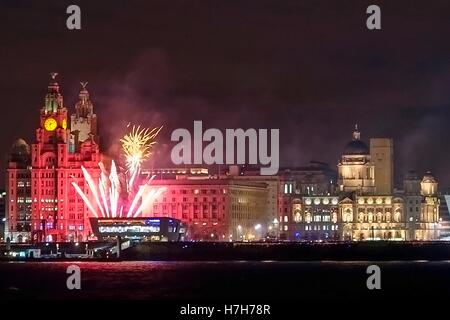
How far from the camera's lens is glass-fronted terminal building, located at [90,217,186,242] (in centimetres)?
19225

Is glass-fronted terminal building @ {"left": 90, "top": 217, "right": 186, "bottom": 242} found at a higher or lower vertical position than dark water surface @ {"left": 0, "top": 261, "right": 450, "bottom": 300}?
higher

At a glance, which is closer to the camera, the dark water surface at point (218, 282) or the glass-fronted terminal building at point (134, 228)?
the dark water surface at point (218, 282)

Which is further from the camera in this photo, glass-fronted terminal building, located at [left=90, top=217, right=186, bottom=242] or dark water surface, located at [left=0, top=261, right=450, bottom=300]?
glass-fronted terminal building, located at [left=90, top=217, right=186, bottom=242]

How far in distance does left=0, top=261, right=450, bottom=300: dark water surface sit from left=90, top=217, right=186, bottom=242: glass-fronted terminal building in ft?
72.8

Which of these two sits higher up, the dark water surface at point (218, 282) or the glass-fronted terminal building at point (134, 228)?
the glass-fronted terminal building at point (134, 228)

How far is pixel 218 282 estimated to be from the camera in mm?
126250

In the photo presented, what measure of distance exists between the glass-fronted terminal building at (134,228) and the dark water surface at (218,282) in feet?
72.8

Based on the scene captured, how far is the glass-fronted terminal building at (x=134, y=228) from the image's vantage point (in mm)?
192250
